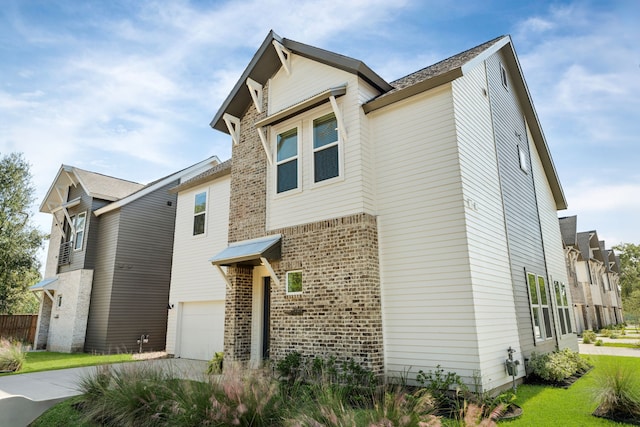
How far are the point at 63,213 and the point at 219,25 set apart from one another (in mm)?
17352

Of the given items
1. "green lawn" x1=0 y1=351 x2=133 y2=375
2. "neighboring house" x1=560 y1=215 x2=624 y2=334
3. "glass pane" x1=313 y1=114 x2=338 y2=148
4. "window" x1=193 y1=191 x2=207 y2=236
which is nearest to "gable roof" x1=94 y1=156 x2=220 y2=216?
"window" x1=193 y1=191 x2=207 y2=236

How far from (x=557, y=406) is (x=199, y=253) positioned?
11994 millimetres

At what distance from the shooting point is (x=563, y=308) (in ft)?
43.9

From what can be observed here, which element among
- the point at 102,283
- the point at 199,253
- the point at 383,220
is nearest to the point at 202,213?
the point at 199,253

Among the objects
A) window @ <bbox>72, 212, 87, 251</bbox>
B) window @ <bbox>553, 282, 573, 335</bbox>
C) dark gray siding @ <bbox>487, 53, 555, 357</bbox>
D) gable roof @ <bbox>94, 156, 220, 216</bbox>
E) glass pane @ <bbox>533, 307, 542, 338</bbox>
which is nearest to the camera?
dark gray siding @ <bbox>487, 53, 555, 357</bbox>

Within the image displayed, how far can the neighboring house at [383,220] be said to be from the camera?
314 inches

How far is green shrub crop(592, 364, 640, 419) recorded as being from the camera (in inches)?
254

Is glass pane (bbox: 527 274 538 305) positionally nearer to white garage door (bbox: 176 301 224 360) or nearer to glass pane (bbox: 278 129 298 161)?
glass pane (bbox: 278 129 298 161)

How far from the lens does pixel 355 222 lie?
28.8 feet

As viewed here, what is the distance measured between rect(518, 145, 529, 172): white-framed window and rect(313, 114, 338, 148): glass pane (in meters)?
→ 6.71

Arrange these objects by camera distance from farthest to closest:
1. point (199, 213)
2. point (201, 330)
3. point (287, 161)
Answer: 1. point (199, 213)
2. point (201, 330)
3. point (287, 161)

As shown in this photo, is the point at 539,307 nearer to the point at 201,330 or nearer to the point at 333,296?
the point at 333,296

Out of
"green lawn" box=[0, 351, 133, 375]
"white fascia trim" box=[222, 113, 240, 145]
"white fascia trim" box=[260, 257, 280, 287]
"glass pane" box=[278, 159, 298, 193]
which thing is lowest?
"green lawn" box=[0, 351, 133, 375]

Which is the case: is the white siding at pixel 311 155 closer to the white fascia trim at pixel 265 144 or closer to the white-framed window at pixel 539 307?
the white fascia trim at pixel 265 144
